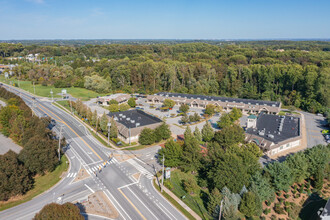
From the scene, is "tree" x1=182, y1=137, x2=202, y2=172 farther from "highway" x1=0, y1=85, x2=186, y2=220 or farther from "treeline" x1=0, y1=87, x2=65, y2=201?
"treeline" x1=0, y1=87, x2=65, y2=201

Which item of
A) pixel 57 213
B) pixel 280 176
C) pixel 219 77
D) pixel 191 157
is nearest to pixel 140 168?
pixel 191 157

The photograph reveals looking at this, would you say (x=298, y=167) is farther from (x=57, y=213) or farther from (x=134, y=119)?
(x=134, y=119)

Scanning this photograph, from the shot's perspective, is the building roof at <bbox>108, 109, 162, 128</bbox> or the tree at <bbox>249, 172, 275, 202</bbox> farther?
the building roof at <bbox>108, 109, 162, 128</bbox>

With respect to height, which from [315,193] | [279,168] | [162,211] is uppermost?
[279,168]

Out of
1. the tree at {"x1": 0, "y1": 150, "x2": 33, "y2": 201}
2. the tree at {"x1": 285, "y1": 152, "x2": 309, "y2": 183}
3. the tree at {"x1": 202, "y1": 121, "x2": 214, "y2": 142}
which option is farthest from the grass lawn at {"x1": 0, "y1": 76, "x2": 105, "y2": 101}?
the tree at {"x1": 285, "y1": 152, "x2": 309, "y2": 183}

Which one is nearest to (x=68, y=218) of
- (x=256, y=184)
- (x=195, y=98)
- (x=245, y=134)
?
(x=256, y=184)

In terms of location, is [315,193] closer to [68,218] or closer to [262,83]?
[68,218]

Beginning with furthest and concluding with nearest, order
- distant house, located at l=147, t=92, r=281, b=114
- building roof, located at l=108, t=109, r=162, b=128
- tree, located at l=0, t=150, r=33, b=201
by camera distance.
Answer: distant house, located at l=147, t=92, r=281, b=114 → building roof, located at l=108, t=109, r=162, b=128 → tree, located at l=0, t=150, r=33, b=201
